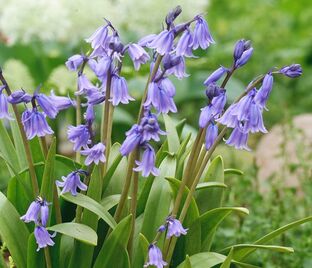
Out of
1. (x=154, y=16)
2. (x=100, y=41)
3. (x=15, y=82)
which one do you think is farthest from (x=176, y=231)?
(x=154, y=16)

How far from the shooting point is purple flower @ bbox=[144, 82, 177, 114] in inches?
75.2

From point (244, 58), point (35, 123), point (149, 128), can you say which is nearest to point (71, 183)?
point (35, 123)

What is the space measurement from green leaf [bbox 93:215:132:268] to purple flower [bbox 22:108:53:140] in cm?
31

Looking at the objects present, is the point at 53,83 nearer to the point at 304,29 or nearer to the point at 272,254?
the point at 272,254

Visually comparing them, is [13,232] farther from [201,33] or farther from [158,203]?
[201,33]

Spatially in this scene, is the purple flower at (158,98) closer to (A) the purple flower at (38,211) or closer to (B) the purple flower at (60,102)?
(B) the purple flower at (60,102)

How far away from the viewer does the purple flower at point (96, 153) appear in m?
2.01

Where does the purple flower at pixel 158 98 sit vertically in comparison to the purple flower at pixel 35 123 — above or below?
above

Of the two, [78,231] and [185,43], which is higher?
[185,43]

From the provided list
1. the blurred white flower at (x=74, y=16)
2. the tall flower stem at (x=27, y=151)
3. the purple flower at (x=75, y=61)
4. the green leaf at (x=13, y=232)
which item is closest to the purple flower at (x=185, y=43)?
the purple flower at (x=75, y=61)

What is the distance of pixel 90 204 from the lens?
208cm

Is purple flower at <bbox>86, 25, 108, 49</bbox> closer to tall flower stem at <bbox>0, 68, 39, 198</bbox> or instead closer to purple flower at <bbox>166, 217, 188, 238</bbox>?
tall flower stem at <bbox>0, 68, 39, 198</bbox>

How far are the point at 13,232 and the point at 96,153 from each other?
42 cm

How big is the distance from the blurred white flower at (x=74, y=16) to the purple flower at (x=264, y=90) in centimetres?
378
